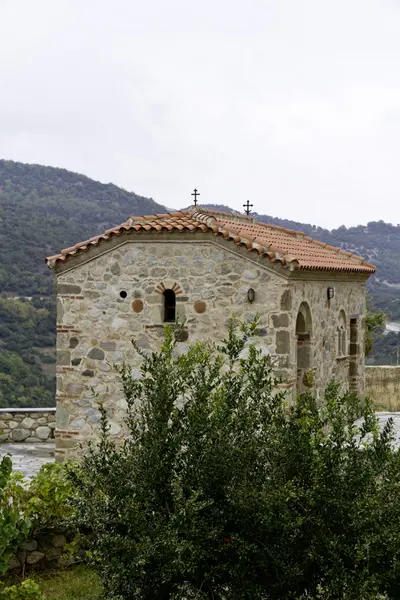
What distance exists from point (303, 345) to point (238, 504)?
8425mm

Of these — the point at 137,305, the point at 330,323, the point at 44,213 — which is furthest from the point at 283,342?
the point at 44,213

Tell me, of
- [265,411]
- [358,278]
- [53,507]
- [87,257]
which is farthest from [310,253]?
[265,411]

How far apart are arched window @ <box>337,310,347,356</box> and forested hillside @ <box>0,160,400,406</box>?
10.7 metres

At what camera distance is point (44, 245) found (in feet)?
139

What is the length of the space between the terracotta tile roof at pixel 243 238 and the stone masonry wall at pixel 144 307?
0.18m

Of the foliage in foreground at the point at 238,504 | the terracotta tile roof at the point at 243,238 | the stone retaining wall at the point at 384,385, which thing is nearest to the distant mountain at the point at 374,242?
the stone retaining wall at the point at 384,385

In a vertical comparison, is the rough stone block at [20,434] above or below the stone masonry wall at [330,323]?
below

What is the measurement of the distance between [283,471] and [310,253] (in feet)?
30.7

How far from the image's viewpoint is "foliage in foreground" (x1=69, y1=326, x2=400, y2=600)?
227 inches

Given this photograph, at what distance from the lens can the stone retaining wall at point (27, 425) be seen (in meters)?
16.0

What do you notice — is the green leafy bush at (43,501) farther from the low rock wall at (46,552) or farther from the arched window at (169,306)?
the arched window at (169,306)

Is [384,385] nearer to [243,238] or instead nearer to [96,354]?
[243,238]

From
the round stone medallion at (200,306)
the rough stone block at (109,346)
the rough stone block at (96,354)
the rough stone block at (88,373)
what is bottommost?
the rough stone block at (88,373)

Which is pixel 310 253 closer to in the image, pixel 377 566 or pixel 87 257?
pixel 87 257
